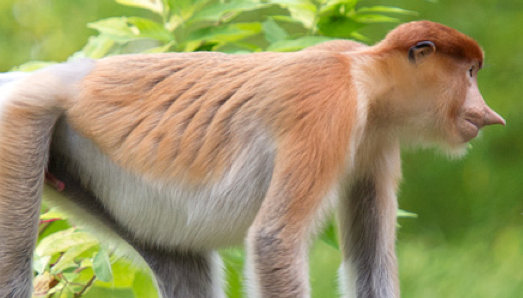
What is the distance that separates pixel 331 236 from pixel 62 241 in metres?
1.02

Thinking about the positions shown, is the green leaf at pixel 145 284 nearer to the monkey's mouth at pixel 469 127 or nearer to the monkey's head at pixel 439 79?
the monkey's head at pixel 439 79

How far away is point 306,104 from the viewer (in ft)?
8.38

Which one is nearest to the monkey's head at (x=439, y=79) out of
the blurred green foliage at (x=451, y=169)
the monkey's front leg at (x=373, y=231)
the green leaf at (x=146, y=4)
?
the monkey's front leg at (x=373, y=231)

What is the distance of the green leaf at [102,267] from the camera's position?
2821 mm

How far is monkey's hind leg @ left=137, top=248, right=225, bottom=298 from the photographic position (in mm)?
3064

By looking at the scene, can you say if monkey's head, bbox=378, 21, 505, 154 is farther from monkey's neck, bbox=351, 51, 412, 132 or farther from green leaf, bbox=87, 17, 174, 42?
green leaf, bbox=87, 17, 174, 42

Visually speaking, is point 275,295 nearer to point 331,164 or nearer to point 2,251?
point 331,164

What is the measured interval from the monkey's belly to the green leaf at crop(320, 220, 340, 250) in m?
0.46

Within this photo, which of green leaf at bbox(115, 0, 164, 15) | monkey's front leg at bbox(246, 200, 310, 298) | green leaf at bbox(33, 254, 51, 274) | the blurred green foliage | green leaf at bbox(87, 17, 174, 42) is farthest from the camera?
the blurred green foliage

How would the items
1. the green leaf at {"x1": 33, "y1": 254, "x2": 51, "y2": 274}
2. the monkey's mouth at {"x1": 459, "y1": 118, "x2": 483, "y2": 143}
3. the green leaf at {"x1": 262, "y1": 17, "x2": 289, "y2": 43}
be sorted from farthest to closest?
the green leaf at {"x1": 262, "y1": 17, "x2": 289, "y2": 43} → the green leaf at {"x1": 33, "y1": 254, "x2": 51, "y2": 274} → the monkey's mouth at {"x1": 459, "y1": 118, "x2": 483, "y2": 143}

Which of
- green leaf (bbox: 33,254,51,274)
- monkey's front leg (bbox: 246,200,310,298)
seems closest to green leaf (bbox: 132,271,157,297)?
green leaf (bbox: 33,254,51,274)

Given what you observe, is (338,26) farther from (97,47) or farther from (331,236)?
(97,47)

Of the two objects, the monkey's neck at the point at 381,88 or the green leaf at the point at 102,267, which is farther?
the green leaf at the point at 102,267

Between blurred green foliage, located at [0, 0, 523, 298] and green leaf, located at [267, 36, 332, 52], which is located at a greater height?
green leaf, located at [267, 36, 332, 52]
